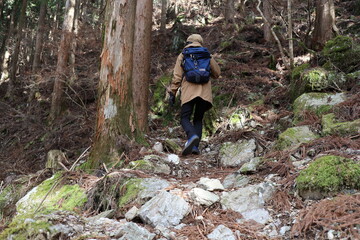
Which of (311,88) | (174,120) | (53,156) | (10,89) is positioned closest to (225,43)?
(174,120)

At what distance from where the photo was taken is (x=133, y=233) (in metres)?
2.35

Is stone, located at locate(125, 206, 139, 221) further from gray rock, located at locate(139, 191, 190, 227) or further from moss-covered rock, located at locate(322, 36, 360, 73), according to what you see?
moss-covered rock, located at locate(322, 36, 360, 73)

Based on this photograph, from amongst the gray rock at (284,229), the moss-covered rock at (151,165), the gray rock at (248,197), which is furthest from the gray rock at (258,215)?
the moss-covered rock at (151,165)

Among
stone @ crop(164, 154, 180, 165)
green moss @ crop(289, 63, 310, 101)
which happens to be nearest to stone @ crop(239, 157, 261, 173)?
stone @ crop(164, 154, 180, 165)

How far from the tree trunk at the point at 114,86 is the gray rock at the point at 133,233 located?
2.37m

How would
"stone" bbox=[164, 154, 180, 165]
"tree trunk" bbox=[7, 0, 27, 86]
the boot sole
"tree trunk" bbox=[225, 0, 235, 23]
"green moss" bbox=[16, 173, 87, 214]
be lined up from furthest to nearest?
"tree trunk" bbox=[7, 0, 27, 86] → "tree trunk" bbox=[225, 0, 235, 23] → the boot sole → "stone" bbox=[164, 154, 180, 165] → "green moss" bbox=[16, 173, 87, 214]

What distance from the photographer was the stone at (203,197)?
299cm

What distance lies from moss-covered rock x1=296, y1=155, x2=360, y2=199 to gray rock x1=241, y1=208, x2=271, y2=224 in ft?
1.28

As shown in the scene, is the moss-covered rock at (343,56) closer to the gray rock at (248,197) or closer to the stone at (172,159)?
the stone at (172,159)

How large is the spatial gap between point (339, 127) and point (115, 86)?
3.33 metres

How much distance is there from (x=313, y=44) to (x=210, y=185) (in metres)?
6.33

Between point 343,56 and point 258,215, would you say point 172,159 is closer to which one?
point 258,215

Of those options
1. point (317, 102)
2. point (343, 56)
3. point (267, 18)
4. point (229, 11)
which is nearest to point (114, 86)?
point (317, 102)

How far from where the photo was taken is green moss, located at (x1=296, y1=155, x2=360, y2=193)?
262 centimetres
